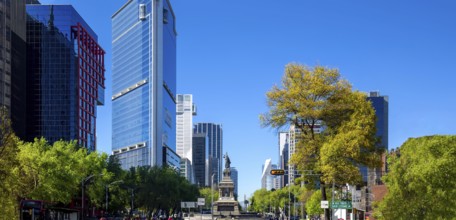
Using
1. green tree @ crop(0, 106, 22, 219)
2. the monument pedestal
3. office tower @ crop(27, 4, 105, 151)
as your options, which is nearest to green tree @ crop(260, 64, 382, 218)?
green tree @ crop(0, 106, 22, 219)

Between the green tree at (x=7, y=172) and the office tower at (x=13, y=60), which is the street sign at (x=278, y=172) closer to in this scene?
the green tree at (x=7, y=172)

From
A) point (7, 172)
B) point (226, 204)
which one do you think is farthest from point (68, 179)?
point (226, 204)

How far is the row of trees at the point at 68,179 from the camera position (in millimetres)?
32625

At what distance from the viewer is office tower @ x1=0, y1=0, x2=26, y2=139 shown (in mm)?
109625

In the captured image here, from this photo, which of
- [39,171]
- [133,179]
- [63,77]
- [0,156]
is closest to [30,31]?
[63,77]

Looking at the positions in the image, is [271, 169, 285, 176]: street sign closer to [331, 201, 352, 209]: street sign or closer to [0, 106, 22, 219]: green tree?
[331, 201, 352, 209]: street sign

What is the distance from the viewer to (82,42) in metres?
199

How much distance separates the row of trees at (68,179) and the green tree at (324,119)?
2064cm

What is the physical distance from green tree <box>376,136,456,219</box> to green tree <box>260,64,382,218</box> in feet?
31.5

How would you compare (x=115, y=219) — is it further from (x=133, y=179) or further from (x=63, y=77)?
(x=63, y=77)

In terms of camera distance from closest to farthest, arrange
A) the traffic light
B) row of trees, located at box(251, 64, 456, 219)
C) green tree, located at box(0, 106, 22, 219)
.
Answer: green tree, located at box(0, 106, 22, 219) < row of trees, located at box(251, 64, 456, 219) < the traffic light

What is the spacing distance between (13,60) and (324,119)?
9735 cm

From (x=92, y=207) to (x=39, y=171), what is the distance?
47.1 meters

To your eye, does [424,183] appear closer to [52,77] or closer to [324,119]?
[324,119]
